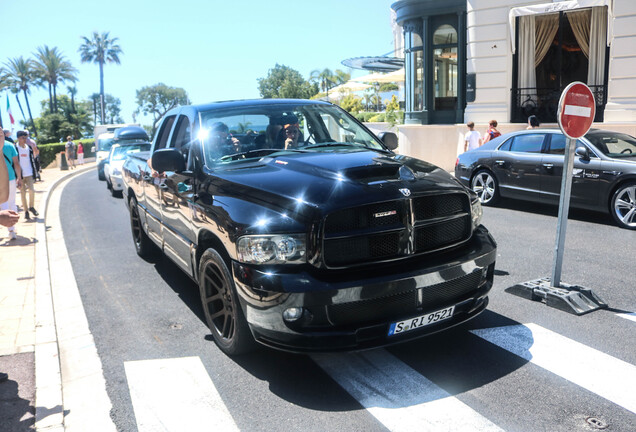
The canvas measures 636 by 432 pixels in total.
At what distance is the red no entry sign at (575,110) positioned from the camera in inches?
213

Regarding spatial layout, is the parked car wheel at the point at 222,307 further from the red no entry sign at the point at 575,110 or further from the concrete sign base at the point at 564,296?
the red no entry sign at the point at 575,110

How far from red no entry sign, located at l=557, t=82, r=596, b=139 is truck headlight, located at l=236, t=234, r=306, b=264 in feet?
9.99

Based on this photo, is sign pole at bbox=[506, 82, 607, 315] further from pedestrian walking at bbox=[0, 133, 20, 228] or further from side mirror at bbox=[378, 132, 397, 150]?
pedestrian walking at bbox=[0, 133, 20, 228]

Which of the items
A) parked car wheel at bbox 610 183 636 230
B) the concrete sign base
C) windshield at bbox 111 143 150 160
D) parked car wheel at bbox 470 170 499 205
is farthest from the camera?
windshield at bbox 111 143 150 160

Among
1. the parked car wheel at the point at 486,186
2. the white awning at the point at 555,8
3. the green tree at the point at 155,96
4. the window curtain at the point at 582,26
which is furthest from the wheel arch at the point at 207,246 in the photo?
the green tree at the point at 155,96

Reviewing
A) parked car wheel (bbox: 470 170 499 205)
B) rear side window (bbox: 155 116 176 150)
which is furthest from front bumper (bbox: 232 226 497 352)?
parked car wheel (bbox: 470 170 499 205)

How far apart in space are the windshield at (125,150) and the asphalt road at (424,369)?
11294 millimetres

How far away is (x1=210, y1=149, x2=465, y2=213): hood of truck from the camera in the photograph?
385 centimetres

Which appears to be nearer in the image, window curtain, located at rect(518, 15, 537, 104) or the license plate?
the license plate

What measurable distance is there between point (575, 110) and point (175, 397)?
172 inches

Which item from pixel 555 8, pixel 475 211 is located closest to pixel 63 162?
pixel 555 8

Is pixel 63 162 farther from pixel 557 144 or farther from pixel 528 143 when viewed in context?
pixel 557 144

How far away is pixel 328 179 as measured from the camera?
4.04 metres

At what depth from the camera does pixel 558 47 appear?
17.7 m
